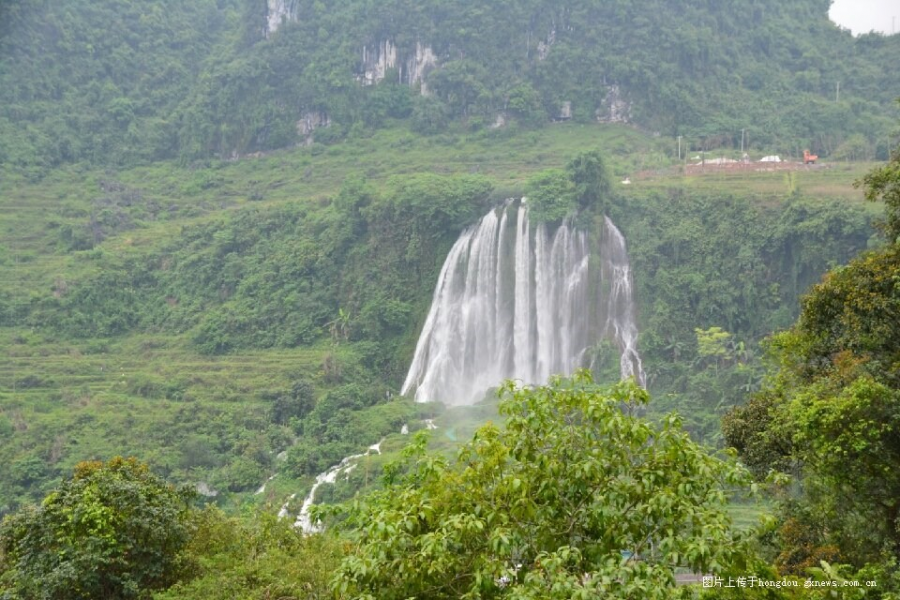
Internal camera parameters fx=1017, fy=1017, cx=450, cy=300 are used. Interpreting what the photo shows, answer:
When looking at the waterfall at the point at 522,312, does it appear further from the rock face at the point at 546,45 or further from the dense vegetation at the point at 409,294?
the rock face at the point at 546,45

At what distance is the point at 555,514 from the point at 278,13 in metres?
58.2

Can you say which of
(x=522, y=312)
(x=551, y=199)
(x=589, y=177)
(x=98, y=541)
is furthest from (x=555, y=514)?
(x=589, y=177)

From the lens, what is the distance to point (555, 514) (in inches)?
248

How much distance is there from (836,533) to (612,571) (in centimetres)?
504

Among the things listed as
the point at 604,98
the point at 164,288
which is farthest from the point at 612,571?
the point at 604,98

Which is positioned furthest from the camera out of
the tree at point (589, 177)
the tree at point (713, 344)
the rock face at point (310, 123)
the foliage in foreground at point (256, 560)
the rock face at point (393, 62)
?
the rock face at point (393, 62)

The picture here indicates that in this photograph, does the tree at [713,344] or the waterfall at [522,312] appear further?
the waterfall at [522,312]

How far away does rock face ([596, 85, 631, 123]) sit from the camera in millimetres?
51062

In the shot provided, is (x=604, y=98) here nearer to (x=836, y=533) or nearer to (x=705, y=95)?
(x=705, y=95)

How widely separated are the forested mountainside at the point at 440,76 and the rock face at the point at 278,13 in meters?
0.10

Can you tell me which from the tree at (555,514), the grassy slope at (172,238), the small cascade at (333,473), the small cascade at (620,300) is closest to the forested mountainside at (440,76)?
the grassy slope at (172,238)

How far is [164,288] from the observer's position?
137ft

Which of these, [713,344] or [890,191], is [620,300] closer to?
[713,344]

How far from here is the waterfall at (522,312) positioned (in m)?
33.3
